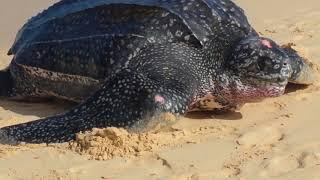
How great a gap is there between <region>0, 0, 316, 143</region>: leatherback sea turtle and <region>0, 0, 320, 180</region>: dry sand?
11 centimetres

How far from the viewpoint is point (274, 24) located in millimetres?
5547

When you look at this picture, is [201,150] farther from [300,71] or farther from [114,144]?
[300,71]

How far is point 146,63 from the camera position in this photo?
322cm

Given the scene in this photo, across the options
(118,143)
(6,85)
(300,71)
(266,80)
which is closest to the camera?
(118,143)

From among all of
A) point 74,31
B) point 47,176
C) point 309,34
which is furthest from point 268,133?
point 309,34

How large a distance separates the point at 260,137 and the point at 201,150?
0.32m

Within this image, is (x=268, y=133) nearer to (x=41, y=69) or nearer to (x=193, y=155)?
(x=193, y=155)

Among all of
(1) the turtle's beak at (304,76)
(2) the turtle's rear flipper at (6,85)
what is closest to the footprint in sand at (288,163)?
(1) the turtle's beak at (304,76)

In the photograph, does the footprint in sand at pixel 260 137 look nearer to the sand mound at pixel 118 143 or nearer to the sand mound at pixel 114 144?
the sand mound at pixel 118 143

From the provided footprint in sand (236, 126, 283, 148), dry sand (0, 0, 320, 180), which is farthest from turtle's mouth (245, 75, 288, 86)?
footprint in sand (236, 126, 283, 148)

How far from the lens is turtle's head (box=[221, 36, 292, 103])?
10.5 ft

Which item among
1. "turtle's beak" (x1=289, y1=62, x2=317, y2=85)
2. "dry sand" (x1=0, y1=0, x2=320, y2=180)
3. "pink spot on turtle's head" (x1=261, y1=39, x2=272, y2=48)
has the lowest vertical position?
"dry sand" (x1=0, y1=0, x2=320, y2=180)

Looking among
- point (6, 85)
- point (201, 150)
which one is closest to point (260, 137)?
point (201, 150)

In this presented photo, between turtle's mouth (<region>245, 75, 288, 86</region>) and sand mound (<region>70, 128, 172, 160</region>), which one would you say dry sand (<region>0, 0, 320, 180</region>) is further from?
turtle's mouth (<region>245, 75, 288, 86</region>)
